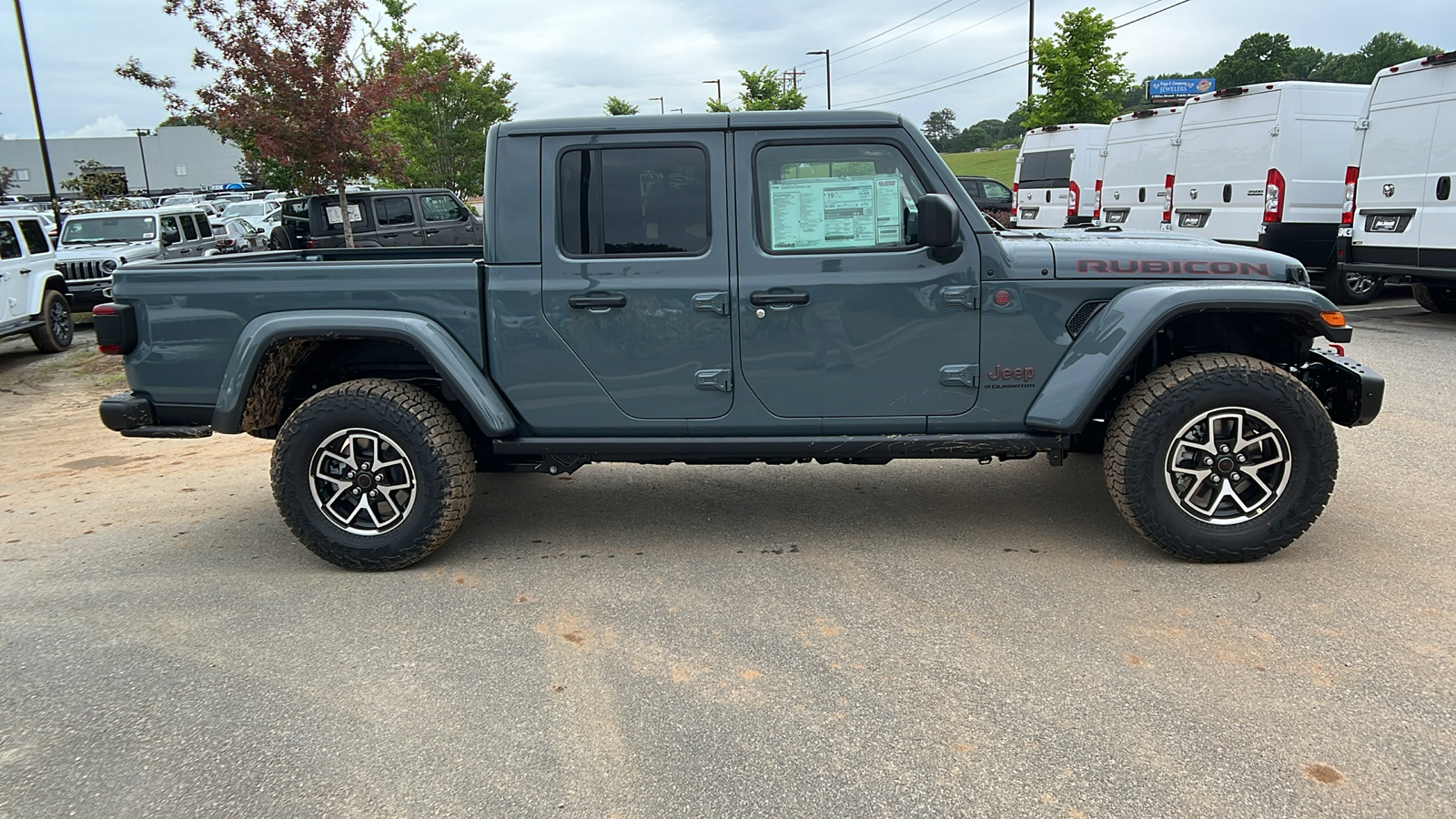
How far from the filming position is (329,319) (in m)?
4.21

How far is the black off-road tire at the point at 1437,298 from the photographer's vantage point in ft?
36.4

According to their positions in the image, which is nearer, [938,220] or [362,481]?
[938,220]

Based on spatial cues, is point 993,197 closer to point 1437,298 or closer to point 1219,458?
point 1437,298

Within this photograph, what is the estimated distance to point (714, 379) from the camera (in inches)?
167

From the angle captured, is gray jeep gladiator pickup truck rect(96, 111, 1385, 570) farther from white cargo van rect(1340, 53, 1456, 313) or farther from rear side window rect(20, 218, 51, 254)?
rear side window rect(20, 218, 51, 254)

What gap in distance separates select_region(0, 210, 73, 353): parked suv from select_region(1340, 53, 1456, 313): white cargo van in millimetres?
14696

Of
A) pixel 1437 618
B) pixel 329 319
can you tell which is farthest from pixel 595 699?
pixel 1437 618

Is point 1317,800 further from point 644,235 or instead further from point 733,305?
point 644,235

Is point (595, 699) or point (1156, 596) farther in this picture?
point (1156, 596)

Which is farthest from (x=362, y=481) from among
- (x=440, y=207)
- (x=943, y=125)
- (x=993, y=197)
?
(x=943, y=125)

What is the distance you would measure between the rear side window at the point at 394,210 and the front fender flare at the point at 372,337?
13.3 meters

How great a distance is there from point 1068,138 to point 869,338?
15.4 metres

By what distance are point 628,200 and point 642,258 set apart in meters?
0.26

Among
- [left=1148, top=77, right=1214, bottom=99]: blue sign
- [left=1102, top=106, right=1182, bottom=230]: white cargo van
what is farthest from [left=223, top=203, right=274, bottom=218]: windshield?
[left=1148, top=77, right=1214, bottom=99]: blue sign
